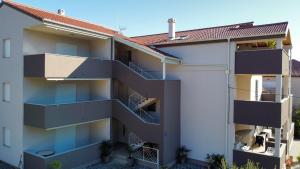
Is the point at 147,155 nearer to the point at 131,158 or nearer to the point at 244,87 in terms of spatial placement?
the point at 131,158

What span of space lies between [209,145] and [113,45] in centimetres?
1039

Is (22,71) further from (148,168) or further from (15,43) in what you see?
(148,168)

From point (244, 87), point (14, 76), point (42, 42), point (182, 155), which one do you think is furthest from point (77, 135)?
point (244, 87)

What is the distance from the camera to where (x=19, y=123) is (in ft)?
51.0

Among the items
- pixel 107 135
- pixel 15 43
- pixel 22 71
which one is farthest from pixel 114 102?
pixel 15 43

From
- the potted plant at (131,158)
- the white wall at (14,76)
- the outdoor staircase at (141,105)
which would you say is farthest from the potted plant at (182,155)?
the white wall at (14,76)

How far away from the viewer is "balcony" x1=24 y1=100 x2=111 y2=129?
567 inches

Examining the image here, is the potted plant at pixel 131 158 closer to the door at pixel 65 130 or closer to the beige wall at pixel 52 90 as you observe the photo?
the beige wall at pixel 52 90

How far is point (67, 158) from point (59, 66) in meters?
5.93

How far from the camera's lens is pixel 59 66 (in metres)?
14.9

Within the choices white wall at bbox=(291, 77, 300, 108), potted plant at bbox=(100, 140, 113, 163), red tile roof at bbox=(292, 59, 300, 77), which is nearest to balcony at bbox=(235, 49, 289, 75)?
potted plant at bbox=(100, 140, 113, 163)

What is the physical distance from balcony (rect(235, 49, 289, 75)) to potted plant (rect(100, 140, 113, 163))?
1063 cm

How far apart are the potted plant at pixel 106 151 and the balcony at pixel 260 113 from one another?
928 centimetres

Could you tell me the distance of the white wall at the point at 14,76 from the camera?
50.2ft
